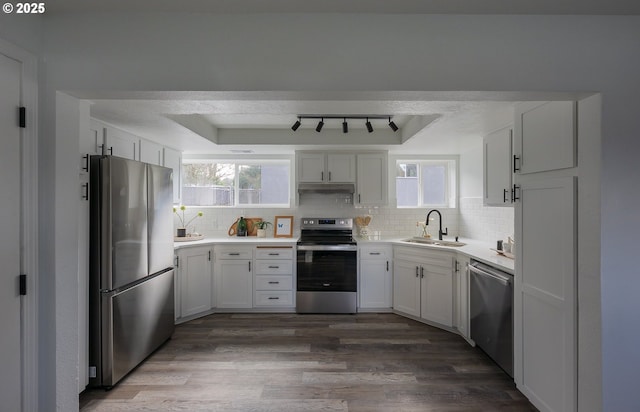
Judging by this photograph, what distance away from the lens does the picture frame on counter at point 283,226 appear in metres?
4.23

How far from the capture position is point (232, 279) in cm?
370

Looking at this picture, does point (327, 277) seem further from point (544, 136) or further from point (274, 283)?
point (544, 136)

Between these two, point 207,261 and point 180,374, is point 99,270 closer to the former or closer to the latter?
point 180,374

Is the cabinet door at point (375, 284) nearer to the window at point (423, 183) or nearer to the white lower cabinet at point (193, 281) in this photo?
the window at point (423, 183)

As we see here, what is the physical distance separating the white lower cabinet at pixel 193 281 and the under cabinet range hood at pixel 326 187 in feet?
4.85

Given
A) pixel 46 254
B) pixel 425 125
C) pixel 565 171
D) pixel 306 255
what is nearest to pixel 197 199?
pixel 306 255

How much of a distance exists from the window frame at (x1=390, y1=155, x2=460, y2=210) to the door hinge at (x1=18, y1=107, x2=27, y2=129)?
3.86 meters

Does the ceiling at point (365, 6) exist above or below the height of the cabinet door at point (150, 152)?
above

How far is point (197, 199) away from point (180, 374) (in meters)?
2.56

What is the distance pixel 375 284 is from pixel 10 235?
3.34m

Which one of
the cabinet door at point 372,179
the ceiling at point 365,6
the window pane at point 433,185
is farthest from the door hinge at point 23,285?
the window pane at point 433,185

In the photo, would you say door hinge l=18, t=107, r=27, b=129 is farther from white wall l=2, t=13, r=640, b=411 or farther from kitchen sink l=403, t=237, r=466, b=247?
kitchen sink l=403, t=237, r=466, b=247

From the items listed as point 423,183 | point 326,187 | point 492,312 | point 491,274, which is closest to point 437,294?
point 492,312

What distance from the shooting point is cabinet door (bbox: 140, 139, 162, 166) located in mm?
3073
